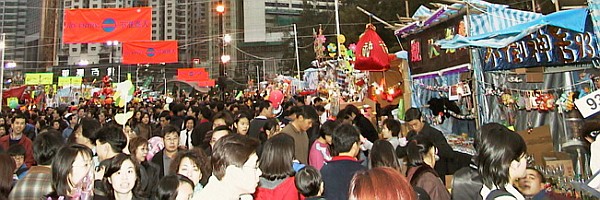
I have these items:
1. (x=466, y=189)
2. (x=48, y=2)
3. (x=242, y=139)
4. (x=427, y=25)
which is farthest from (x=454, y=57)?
(x=48, y=2)

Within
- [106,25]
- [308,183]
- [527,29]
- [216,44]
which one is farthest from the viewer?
[216,44]

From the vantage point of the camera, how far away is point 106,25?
10922mm

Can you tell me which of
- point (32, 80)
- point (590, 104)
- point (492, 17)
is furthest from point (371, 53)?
point (32, 80)

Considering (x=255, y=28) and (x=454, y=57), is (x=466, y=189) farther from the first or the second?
(x=255, y=28)

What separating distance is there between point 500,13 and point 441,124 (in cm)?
293

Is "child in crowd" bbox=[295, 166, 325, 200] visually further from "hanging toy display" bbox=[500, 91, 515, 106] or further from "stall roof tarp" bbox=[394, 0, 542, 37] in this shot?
"hanging toy display" bbox=[500, 91, 515, 106]

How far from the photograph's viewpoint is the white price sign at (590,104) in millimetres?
3990

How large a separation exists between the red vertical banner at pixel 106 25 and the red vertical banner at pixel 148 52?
2397 millimetres

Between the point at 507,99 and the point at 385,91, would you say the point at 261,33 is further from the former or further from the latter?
the point at 507,99

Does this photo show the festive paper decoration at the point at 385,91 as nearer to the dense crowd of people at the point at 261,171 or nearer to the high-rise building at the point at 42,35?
the dense crowd of people at the point at 261,171

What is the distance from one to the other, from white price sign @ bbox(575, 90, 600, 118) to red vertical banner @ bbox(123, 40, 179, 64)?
40.3 feet

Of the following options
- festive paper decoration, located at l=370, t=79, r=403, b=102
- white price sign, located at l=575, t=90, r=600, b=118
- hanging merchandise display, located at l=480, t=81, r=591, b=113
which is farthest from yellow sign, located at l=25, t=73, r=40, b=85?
white price sign, located at l=575, t=90, r=600, b=118

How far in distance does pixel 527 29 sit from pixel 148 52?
1175 cm

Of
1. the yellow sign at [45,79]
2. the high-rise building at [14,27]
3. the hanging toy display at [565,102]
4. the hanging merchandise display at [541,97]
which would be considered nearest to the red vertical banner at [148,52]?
the hanging merchandise display at [541,97]
